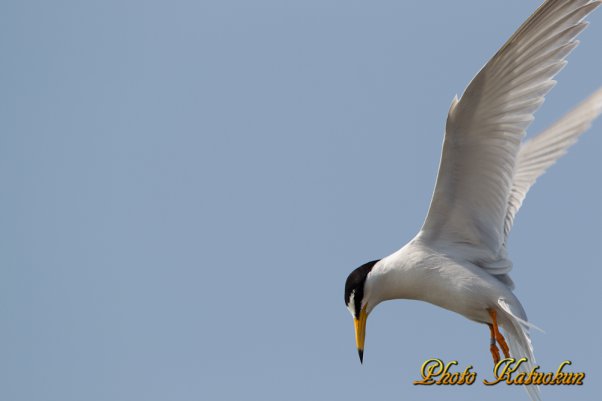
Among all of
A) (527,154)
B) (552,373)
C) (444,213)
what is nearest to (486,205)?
(444,213)

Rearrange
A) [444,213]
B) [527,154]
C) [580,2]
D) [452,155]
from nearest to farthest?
1. [580,2]
2. [452,155]
3. [444,213]
4. [527,154]

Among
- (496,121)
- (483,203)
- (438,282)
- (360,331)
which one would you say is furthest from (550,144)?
(360,331)

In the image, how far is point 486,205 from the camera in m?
6.75

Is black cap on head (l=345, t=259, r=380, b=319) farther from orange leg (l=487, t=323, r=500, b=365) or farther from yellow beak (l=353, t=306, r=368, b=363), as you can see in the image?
orange leg (l=487, t=323, r=500, b=365)

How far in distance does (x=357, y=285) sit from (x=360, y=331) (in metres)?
0.37

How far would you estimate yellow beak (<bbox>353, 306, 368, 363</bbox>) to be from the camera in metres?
7.11

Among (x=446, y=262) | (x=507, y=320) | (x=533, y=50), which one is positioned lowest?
(x=507, y=320)

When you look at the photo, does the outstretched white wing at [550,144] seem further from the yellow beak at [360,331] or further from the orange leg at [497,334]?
the yellow beak at [360,331]

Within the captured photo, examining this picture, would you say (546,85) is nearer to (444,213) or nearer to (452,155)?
(452,155)

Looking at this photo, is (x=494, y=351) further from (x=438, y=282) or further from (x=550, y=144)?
(x=550, y=144)

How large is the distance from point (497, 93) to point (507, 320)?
5.67 ft

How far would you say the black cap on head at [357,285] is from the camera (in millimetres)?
7086

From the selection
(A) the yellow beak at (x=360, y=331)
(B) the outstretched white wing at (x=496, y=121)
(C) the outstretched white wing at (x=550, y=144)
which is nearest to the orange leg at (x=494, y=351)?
(B) the outstretched white wing at (x=496, y=121)

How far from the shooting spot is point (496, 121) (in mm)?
6266
